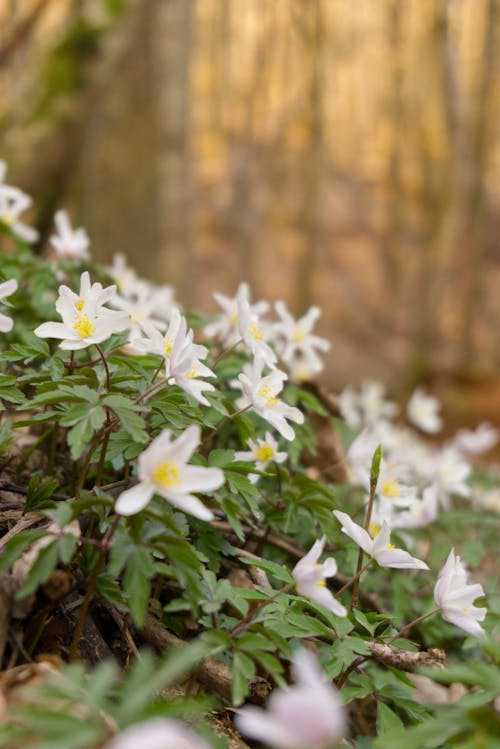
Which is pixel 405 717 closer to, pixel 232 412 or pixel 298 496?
pixel 298 496

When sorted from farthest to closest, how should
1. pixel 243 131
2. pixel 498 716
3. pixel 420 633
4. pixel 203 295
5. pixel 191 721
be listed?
pixel 243 131, pixel 203 295, pixel 420 633, pixel 191 721, pixel 498 716

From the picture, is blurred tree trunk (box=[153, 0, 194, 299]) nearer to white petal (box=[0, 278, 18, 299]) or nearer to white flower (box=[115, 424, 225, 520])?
white petal (box=[0, 278, 18, 299])

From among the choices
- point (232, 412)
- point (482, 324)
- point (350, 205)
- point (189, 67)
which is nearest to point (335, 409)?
point (232, 412)

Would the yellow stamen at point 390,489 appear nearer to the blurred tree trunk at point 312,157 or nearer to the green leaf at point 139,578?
the green leaf at point 139,578

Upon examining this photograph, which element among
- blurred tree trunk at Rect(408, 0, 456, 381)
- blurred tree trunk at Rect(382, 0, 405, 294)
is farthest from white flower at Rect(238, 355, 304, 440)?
Answer: blurred tree trunk at Rect(382, 0, 405, 294)

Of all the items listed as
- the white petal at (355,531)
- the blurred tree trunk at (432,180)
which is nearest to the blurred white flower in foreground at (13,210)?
the white petal at (355,531)

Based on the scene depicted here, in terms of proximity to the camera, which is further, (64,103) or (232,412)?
(64,103)
